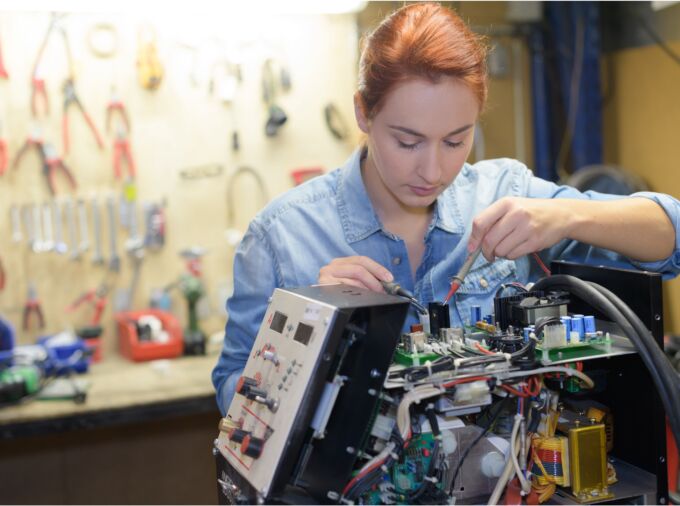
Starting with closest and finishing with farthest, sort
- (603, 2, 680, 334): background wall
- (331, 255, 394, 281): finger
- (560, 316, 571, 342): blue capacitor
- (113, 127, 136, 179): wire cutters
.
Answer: (560, 316, 571, 342): blue capacitor < (331, 255, 394, 281): finger < (113, 127, 136, 179): wire cutters < (603, 2, 680, 334): background wall

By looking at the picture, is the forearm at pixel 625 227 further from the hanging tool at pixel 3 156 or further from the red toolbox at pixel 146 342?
the hanging tool at pixel 3 156

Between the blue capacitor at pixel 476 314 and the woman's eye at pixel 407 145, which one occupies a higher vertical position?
the woman's eye at pixel 407 145

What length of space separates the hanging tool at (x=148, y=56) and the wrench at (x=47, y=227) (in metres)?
0.55

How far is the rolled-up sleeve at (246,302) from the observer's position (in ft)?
4.26

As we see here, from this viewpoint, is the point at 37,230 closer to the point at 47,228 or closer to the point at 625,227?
the point at 47,228

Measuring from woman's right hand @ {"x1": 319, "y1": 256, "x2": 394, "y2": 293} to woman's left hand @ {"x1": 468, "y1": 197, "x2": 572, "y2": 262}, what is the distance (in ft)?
0.57

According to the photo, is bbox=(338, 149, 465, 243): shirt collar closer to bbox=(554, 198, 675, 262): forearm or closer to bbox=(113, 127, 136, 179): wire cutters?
bbox=(554, 198, 675, 262): forearm

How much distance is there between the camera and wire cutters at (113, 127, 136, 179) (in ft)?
8.91

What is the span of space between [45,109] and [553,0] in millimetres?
2014

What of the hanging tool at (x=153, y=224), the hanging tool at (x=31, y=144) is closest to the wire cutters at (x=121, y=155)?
the hanging tool at (x=153, y=224)

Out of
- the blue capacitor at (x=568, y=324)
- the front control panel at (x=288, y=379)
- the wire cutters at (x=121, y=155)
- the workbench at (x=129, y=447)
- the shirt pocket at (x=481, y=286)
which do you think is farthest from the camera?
the wire cutters at (x=121, y=155)

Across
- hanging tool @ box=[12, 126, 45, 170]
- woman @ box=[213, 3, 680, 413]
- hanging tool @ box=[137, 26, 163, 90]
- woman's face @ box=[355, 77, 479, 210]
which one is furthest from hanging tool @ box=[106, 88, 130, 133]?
woman's face @ box=[355, 77, 479, 210]

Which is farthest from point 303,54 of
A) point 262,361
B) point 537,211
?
point 262,361

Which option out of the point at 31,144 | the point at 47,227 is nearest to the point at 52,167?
the point at 31,144
